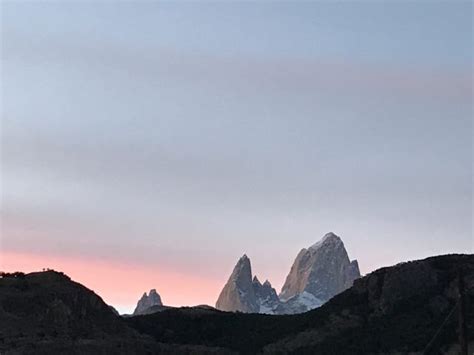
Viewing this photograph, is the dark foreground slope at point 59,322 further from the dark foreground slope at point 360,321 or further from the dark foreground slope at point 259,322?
the dark foreground slope at point 360,321

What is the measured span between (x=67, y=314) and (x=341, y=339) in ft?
131

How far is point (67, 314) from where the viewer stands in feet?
382

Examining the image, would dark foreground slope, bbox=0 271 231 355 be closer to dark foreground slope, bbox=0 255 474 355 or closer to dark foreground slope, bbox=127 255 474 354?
dark foreground slope, bbox=0 255 474 355

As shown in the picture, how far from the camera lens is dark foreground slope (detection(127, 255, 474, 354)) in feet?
388

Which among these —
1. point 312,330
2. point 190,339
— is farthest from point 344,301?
point 190,339

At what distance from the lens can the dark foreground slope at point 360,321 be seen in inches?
4653

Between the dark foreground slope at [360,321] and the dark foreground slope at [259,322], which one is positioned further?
the dark foreground slope at [360,321]

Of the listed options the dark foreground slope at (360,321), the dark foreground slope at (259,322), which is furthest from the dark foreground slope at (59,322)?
the dark foreground slope at (360,321)

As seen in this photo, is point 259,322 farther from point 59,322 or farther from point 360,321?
point 59,322

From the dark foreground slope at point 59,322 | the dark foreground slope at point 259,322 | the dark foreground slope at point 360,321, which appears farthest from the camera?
the dark foreground slope at point 360,321

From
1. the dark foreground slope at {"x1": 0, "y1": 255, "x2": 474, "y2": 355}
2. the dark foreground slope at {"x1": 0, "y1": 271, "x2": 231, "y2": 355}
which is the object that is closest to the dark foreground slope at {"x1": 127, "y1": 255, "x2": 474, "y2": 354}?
the dark foreground slope at {"x1": 0, "y1": 255, "x2": 474, "y2": 355}

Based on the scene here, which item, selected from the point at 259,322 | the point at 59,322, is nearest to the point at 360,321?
the point at 259,322

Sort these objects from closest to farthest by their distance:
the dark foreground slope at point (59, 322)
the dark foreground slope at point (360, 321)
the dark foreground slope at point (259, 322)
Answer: the dark foreground slope at point (59, 322), the dark foreground slope at point (259, 322), the dark foreground slope at point (360, 321)

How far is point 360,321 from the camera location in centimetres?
13212
